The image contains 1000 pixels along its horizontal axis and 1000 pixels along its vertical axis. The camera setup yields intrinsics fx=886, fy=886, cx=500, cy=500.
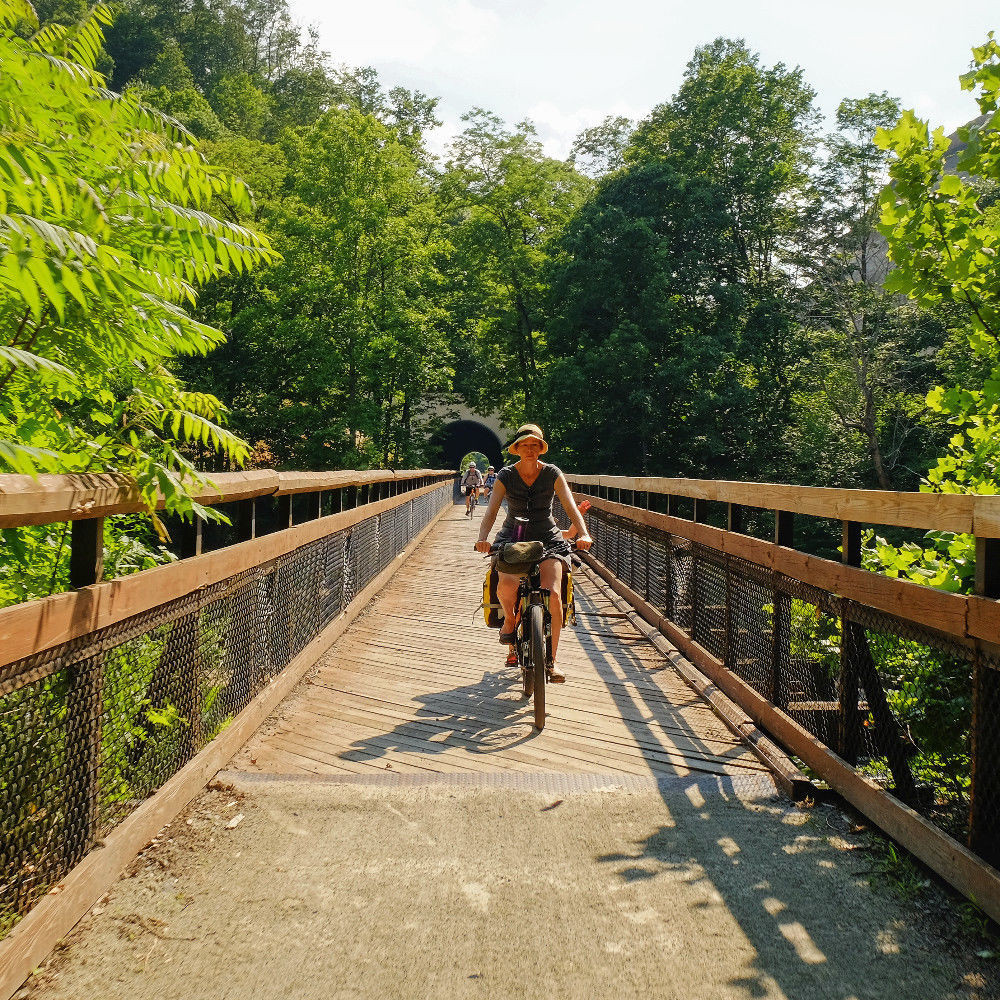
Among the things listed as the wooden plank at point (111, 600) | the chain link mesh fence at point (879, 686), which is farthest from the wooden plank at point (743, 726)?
the wooden plank at point (111, 600)

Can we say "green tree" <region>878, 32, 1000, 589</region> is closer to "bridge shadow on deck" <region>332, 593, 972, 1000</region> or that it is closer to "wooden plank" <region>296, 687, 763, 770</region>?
"wooden plank" <region>296, 687, 763, 770</region>

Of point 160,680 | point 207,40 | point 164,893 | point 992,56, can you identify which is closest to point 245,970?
point 164,893

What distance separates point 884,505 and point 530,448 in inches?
105

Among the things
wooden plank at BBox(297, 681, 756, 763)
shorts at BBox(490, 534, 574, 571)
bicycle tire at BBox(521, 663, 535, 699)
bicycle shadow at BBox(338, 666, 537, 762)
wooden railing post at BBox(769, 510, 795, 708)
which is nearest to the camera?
wooden railing post at BBox(769, 510, 795, 708)

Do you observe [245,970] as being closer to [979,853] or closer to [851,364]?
[979,853]

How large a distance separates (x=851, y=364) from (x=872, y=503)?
33573 millimetres

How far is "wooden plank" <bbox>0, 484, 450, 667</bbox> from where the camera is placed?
2.22 meters

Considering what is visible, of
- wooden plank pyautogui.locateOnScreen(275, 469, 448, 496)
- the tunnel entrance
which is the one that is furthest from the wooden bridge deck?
the tunnel entrance

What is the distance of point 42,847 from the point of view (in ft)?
8.25

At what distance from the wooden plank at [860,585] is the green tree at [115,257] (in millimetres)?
2401

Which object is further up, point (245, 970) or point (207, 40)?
point (207, 40)

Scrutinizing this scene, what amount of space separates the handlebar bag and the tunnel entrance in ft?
158

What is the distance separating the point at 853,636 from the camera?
3.53 metres

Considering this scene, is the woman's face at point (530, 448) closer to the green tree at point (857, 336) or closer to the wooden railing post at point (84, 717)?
the wooden railing post at point (84, 717)
